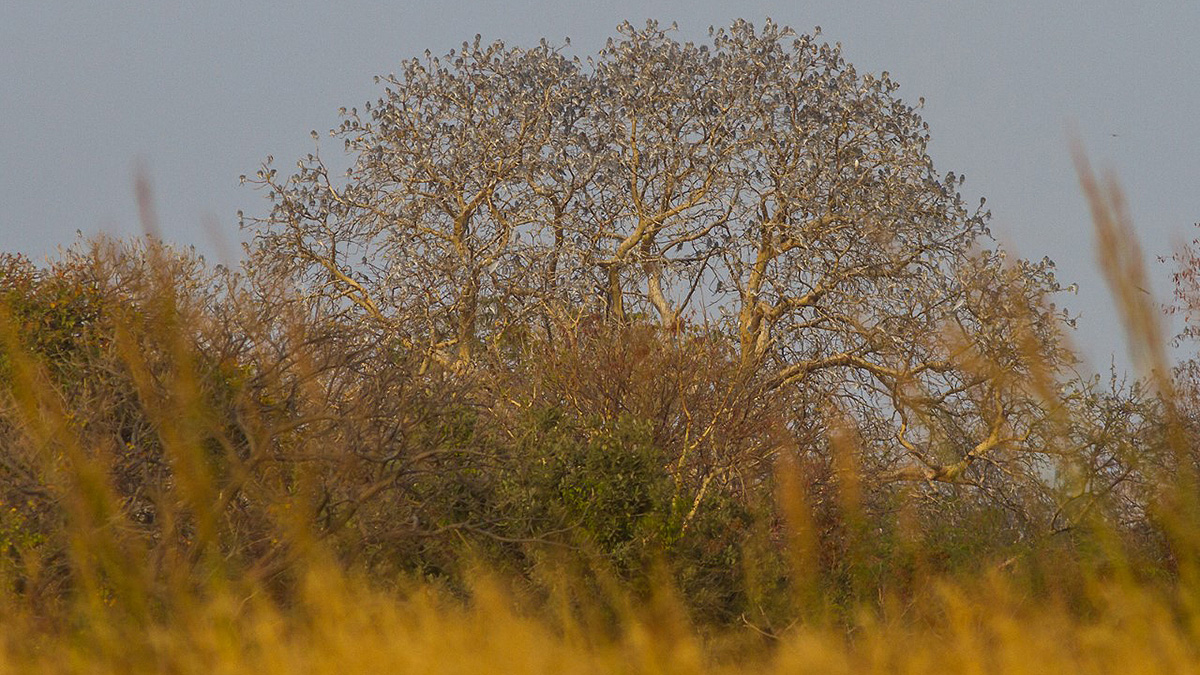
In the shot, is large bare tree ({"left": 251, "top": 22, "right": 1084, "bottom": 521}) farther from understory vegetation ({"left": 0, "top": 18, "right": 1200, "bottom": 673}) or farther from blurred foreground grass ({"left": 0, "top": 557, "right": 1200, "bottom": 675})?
blurred foreground grass ({"left": 0, "top": 557, "right": 1200, "bottom": 675})

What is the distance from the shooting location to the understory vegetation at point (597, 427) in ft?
12.2

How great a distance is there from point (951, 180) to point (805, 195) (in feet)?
6.77

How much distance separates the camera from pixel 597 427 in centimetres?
1174

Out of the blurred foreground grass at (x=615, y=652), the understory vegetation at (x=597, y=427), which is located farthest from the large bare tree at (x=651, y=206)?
the blurred foreground grass at (x=615, y=652)

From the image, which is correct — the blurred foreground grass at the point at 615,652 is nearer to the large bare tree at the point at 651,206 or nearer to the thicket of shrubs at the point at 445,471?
the thicket of shrubs at the point at 445,471

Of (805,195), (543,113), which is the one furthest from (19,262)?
(805,195)

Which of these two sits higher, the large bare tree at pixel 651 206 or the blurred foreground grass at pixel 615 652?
the large bare tree at pixel 651 206

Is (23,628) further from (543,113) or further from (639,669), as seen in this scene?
(543,113)

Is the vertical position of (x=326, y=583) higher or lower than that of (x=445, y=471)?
lower

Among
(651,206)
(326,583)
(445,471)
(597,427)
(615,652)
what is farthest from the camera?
(651,206)

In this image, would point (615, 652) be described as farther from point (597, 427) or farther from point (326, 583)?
point (597, 427)

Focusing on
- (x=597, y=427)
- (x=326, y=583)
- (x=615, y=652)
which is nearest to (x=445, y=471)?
(x=597, y=427)

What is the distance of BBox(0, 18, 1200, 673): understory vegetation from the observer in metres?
3.73

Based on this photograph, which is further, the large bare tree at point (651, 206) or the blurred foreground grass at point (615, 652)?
the large bare tree at point (651, 206)
